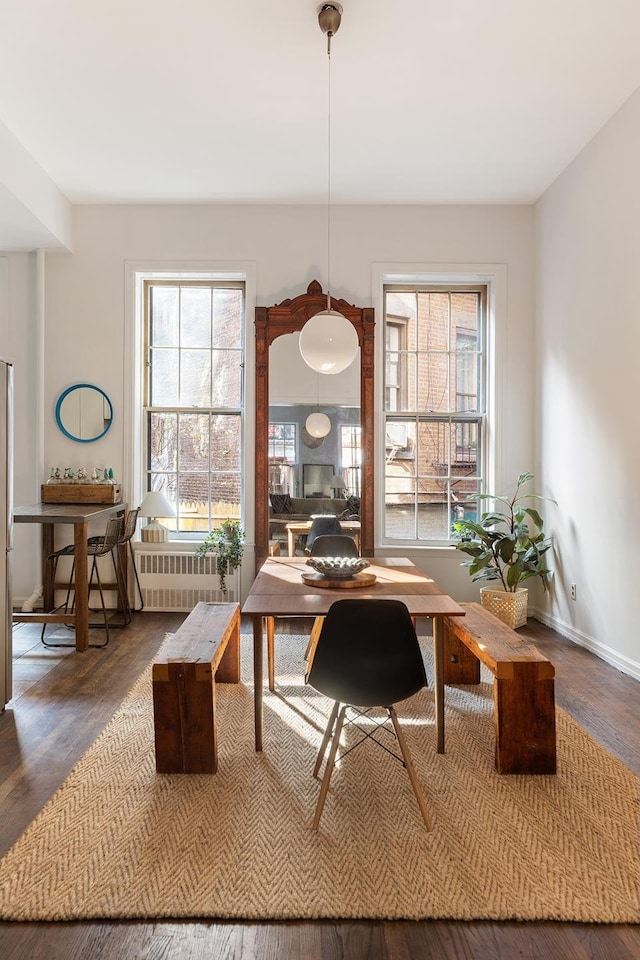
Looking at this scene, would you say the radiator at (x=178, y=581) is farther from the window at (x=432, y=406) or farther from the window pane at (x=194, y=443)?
the window at (x=432, y=406)

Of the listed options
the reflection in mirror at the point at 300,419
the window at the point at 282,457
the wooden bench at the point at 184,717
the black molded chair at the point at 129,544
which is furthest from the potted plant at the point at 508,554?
the wooden bench at the point at 184,717

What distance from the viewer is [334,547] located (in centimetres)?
390

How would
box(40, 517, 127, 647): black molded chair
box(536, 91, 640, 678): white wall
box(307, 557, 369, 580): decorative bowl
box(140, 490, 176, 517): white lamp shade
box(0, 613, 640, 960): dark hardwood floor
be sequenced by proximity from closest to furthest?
box(0, 613, 640, 960): dark hardwood floor < box(307, 557, 369, 580): decorative bowl < box(536, 91, 640, 678): white wall < box(40, 517, 127, 647): black molded chair < box(140, 490, 176, 517): white lamp shade

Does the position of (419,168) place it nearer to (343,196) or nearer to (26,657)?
(343,196)

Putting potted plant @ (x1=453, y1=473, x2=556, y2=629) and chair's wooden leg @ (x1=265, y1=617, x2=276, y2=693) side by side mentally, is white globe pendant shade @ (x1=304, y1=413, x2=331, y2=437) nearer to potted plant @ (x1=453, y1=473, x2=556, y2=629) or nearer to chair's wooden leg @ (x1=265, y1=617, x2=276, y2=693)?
potted plant @ (x1=453, y1=473, x2=556, y2=629)

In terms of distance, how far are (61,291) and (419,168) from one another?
3084 millimetres

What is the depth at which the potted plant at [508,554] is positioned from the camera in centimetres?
469

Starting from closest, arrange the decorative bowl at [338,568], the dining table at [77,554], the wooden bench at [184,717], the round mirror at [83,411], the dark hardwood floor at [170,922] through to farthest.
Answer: the dark hardwood floor at [170,922] < the wooden bench at [184,717] < the decorative bowl at [338,568] < the dining table at [77,554] < the round mirror at [83,411]

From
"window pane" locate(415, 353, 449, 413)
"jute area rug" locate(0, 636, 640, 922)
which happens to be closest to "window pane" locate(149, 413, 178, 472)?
"window pane" locate(415, 353, 449, 413)

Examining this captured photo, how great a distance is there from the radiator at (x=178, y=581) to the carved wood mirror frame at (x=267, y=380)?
0.39m

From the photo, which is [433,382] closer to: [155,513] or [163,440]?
[163,440]

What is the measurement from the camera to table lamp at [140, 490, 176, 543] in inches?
200

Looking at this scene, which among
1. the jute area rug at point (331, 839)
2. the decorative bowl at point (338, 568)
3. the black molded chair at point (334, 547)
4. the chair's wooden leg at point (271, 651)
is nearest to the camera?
the jute area rug at point (331, 839)

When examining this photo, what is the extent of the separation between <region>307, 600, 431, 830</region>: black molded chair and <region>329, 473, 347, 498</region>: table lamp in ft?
9.81
